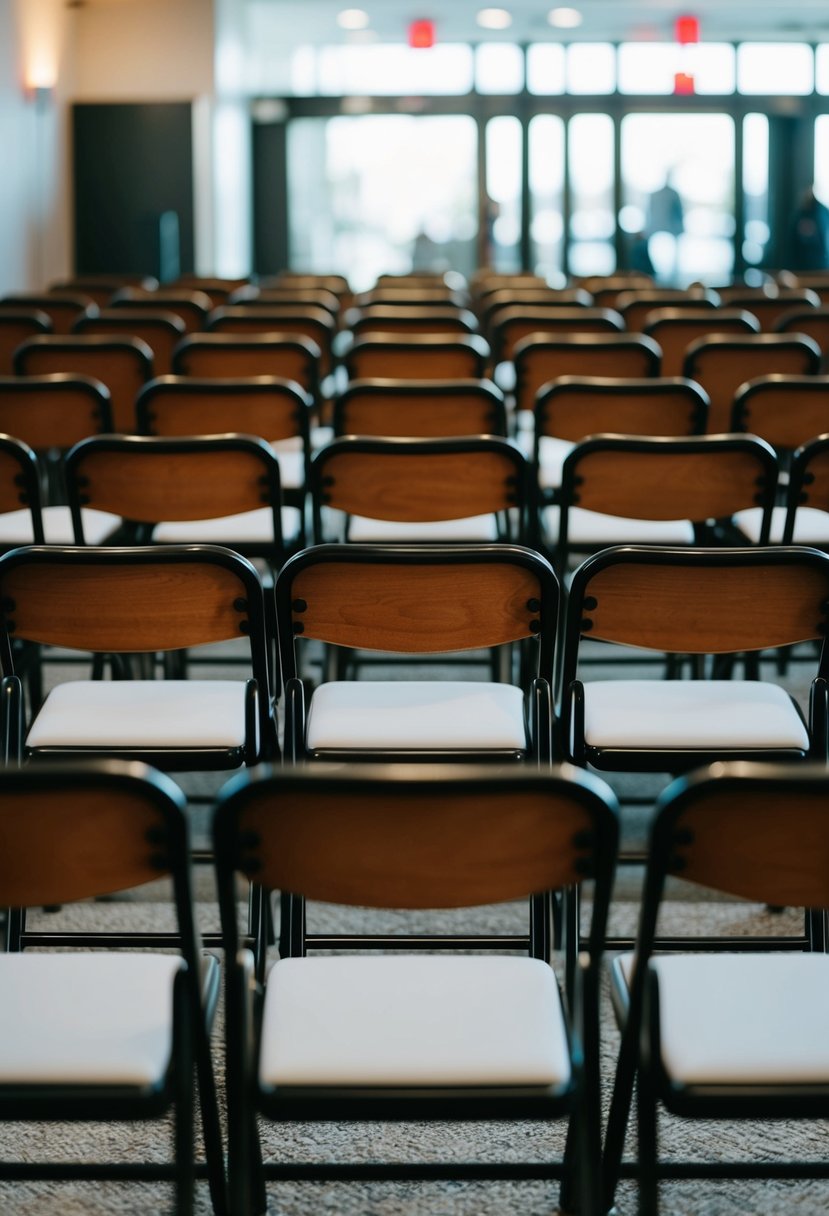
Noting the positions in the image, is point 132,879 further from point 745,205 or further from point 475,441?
point 745,205

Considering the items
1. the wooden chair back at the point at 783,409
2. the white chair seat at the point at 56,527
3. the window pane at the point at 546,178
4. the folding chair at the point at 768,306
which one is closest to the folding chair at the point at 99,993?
the white chair seat at the point at 56,527

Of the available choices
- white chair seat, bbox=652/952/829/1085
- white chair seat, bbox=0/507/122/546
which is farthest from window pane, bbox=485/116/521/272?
white chair seat, bbox=652/952/829/1085

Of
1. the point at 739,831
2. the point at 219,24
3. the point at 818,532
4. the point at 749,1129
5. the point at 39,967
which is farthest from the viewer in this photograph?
the point at 219,24

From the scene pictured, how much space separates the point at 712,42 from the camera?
62.5ft

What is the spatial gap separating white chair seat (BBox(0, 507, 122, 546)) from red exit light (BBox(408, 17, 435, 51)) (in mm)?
15447

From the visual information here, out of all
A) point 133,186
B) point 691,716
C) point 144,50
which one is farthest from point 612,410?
point 144,50

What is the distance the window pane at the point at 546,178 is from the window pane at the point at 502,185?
20cm

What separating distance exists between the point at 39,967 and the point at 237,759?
0.70m

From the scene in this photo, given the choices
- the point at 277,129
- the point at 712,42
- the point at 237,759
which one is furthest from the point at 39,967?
the point at 712,42

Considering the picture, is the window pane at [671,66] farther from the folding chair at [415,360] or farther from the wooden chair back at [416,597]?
the wooden chair back at [416,597]

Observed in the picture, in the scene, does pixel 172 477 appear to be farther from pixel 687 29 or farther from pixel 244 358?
pixel 687 29

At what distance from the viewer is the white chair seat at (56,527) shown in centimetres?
381

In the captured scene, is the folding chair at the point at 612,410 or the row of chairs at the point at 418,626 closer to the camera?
the row of chairs at the point at 418,626

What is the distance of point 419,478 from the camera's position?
3.52 meters
